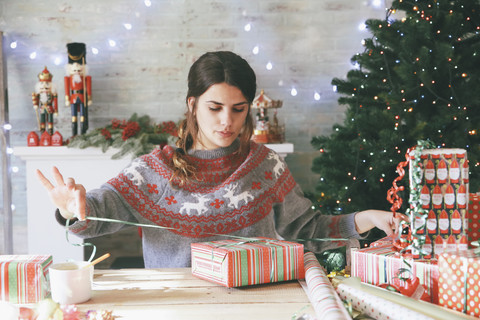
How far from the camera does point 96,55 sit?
3541 millimetres

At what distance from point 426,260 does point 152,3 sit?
10.5 ft

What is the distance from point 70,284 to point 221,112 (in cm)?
71

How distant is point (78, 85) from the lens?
125 inches

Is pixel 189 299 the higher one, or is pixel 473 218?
pixel 473 218

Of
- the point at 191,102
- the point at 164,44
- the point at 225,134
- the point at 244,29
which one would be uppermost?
the point at 244,29

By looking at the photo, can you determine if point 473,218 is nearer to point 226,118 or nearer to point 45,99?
point 226,118

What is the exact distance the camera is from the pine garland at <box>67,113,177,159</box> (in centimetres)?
300

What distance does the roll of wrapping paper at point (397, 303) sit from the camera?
0.73 meters

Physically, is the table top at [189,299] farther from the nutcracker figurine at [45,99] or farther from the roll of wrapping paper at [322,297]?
the nutcracker figurine at [45,99]

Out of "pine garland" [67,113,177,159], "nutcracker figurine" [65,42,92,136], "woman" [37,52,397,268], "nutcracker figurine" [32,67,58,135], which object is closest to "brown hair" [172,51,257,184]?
"woman" [37,52,397,268]

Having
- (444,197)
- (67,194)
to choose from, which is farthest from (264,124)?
(444,197)

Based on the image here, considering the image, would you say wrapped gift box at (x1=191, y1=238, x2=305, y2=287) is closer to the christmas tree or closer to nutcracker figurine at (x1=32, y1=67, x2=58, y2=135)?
the christmas tree

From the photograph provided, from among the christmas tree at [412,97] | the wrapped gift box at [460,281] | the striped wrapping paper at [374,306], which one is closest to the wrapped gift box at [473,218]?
the wrapped gift box at [460,281]

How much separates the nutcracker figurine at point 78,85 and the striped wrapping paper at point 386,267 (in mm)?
2650
